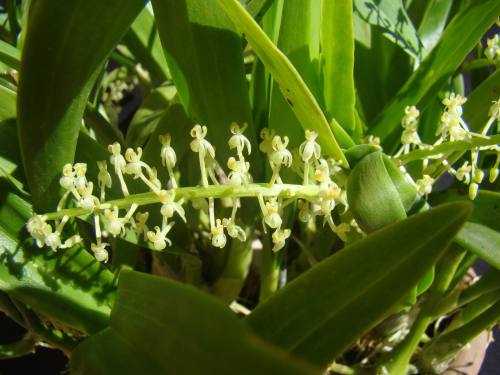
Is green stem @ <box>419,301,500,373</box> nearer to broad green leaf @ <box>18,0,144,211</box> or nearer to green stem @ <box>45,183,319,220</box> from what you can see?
green stem @ <box>45,183,319,220</box>

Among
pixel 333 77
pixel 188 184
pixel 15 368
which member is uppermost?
pixel 333 77

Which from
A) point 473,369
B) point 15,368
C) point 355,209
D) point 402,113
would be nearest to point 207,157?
point 355,209

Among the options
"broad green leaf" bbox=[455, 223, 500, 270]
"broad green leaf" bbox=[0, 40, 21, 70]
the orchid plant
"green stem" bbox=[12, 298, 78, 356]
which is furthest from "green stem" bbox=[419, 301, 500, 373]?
"broad green leaf" bbox=[0, 40, 21, 70]

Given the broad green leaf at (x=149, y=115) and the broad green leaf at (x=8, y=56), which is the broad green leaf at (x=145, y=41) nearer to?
the broad green leaf at (x=149, y=115)

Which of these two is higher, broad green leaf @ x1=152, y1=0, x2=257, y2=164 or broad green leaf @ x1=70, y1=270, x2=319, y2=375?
broad green leaf @ x1=152, y1=0, x2=257, y2=164

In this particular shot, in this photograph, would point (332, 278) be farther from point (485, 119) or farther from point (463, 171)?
point (485, 119)

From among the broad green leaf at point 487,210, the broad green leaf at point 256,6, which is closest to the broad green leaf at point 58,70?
the broad green leaf at point 256,6
